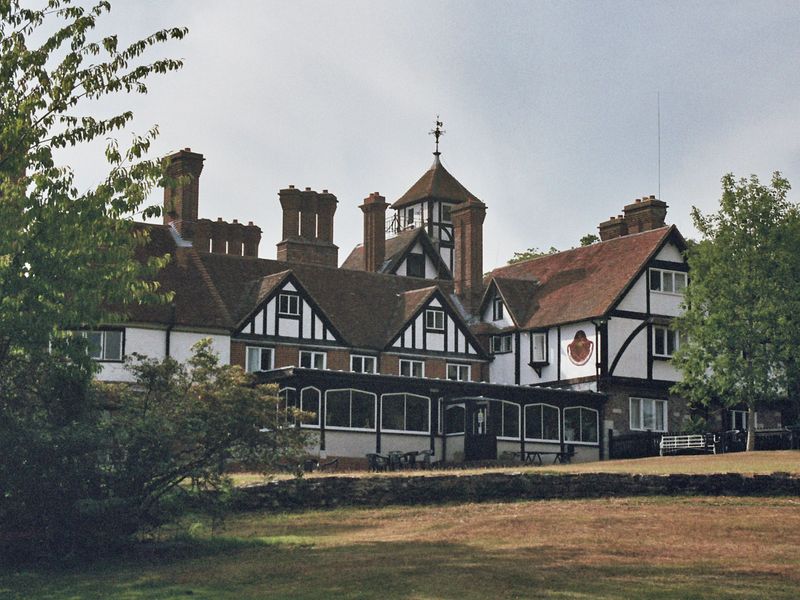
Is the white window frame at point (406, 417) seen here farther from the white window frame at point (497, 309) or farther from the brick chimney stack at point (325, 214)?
the brick chimney stack at point (325, 214)

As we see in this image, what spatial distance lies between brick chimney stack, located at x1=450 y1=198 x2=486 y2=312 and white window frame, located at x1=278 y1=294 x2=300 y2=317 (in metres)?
10.7

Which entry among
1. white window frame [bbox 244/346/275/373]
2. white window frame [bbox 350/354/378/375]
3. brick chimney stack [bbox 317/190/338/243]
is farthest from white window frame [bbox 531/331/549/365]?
white window frame [bbox 244/346/275/373]

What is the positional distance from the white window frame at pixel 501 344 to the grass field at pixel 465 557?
89.7 feet

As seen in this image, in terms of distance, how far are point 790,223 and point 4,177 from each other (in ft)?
109

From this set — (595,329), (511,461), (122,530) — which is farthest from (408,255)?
(122,530)

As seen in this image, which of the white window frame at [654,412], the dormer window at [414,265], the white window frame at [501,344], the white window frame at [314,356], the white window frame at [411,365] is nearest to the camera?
the white window frame at [314,356]

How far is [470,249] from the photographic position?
2544 inches

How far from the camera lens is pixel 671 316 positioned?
196 ft

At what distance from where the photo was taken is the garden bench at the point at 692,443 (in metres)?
52.4

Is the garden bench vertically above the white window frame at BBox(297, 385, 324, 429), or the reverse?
the white window frame at BBox(297, 385, 324, 429)

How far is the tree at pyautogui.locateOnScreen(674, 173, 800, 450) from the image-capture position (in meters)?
52.2

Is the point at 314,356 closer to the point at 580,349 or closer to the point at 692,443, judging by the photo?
the point at 580,349

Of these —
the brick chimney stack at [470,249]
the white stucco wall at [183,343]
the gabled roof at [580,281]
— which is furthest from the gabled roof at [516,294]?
the white stucco wall at [183,343]

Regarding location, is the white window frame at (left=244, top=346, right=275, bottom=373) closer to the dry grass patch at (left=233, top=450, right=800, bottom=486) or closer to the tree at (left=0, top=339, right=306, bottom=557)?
the dry grass patch at (left=233, top=450, right=800, bottom=486)
